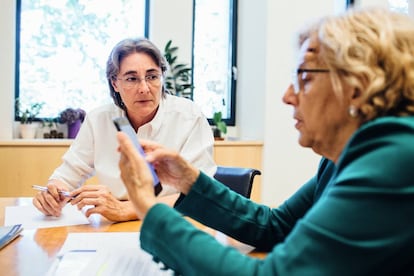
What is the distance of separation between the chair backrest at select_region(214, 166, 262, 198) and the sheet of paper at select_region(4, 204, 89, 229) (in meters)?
0.58

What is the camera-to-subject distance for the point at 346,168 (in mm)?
641

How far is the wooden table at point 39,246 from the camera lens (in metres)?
0.94

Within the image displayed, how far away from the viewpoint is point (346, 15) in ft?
2.46

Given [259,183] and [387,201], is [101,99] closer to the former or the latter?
[259,183]

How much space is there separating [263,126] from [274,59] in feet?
1.71

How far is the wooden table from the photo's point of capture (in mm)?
942

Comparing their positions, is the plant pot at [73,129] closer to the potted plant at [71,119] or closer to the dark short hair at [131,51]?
the potted plant at [71,119]

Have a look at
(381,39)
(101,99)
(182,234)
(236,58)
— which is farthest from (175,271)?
(236,58)

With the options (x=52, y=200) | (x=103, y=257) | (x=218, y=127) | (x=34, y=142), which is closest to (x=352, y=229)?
(x=103, y=257)

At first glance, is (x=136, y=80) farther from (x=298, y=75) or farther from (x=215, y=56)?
(x=215, y=56)

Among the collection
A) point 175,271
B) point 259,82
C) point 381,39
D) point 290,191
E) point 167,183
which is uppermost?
point 259,82

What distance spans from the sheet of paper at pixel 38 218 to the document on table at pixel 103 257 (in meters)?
0.17

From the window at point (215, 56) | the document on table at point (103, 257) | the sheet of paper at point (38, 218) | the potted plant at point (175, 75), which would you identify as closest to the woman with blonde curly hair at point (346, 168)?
the document on table at point (103, 257)

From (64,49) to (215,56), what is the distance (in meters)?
1.27
